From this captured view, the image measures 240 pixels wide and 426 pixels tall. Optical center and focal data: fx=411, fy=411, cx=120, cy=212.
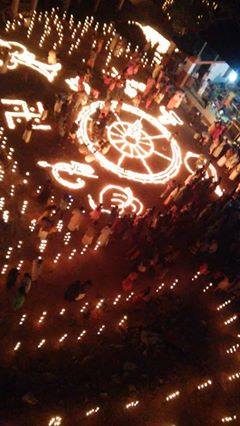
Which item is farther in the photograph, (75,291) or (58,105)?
(58,105)

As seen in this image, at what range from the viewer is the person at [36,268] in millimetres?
11409

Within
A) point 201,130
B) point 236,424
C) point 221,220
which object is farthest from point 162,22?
point 236,424

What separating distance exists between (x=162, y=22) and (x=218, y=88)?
5963mm

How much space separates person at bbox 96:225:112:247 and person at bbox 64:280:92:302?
2237mm

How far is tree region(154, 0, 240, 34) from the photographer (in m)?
27.5

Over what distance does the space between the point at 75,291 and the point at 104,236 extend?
254 cm

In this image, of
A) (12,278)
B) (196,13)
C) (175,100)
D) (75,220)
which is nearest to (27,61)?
(175,100)

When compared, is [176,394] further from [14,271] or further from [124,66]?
[124,66]

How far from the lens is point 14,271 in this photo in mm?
10844

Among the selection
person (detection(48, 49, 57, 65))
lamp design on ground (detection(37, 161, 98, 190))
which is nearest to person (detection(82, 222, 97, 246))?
lamp design on ground (detection(37, 161, 98, 190))

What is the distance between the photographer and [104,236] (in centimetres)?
1366

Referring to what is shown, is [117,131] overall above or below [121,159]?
above

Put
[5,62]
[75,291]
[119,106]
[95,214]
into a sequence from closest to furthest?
[75,291] < [95,214] < [5,62] < [119,106]

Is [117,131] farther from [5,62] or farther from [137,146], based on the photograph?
[5,62]
